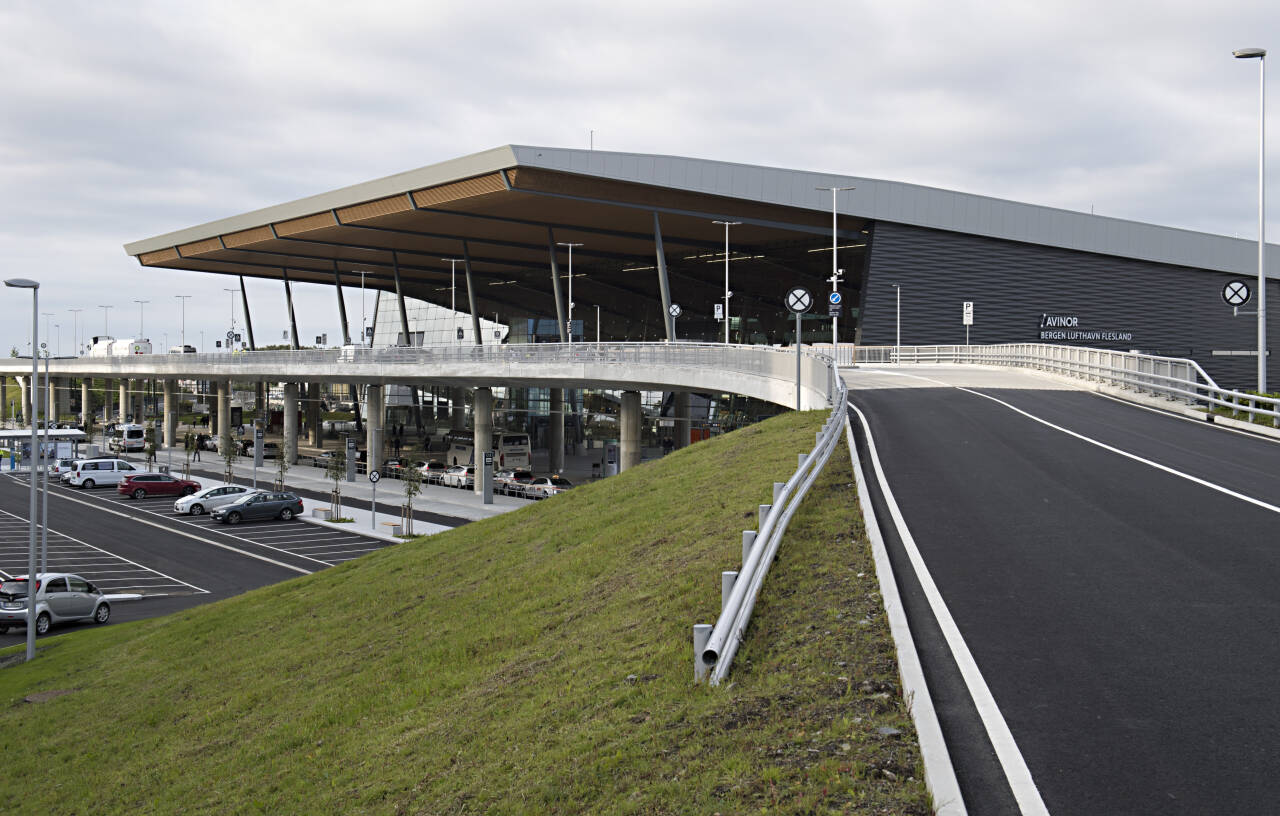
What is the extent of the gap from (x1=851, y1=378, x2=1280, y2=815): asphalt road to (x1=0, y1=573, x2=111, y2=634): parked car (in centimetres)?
2168

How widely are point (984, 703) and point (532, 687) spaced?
387 centimetres

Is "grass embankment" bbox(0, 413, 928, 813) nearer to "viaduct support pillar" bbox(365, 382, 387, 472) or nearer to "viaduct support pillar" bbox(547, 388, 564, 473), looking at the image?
"viaduct support pillar" bbox(365, 382, 387, 472)

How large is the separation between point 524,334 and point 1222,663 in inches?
3599

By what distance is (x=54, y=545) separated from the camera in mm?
35781

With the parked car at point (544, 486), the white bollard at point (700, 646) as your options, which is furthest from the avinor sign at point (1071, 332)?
the white bollard at point (700, 646)

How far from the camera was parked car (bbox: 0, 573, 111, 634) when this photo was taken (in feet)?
80.5

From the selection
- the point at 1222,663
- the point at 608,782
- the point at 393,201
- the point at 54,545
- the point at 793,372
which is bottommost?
the point at 54,545

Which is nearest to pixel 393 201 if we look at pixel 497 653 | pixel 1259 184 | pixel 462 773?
pixel 1259 184

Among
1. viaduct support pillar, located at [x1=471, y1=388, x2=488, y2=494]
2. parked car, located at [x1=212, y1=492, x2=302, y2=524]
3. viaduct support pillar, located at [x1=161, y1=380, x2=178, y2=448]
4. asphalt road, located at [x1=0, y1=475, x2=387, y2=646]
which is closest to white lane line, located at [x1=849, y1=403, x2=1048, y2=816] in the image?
asphalt road, located at [x1=0, y1=475, x2=387, y2=646]

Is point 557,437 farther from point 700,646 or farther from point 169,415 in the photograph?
point 700,646

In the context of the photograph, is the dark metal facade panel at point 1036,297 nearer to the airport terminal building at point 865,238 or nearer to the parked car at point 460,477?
the airport terminal building at point 865,238

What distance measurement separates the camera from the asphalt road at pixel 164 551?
92.0 ft

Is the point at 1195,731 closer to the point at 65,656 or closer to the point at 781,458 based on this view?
the point at 781,458

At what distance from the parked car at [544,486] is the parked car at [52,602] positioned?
2596 cm
